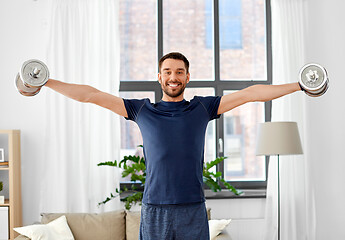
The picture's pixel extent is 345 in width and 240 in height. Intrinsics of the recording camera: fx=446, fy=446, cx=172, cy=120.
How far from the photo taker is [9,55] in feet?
14.2

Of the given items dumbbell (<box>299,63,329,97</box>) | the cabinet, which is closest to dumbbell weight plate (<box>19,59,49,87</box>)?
dumbbell (<box>299,63,329,97</box>)

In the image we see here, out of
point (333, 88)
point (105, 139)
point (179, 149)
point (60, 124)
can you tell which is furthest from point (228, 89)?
point (179, 149)

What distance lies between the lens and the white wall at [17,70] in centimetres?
428

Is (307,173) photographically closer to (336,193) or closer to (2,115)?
(336,193)

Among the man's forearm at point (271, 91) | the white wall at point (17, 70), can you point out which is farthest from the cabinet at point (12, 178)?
the man's forearm at point (271, 91)

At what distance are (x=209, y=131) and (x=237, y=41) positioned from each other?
0.97 m

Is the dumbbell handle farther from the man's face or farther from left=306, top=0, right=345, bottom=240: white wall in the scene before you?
left=306, top=0, right=345, bottom=240: white wall

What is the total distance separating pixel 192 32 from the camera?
455cm

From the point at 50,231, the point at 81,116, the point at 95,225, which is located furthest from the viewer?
the point at 81,116

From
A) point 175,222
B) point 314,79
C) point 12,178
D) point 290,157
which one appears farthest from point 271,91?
point 12,178

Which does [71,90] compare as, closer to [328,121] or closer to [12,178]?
[12,178]

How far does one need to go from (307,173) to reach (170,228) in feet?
8.81

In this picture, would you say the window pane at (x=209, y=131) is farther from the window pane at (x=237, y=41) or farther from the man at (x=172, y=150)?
the man at (x=172, y=150)

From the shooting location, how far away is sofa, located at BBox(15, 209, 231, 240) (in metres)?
3.60
